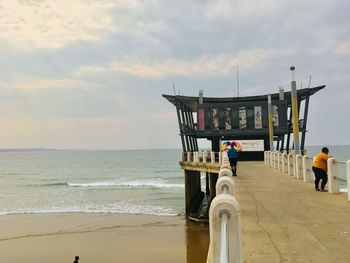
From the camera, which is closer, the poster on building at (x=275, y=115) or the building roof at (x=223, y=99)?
the poster on building at (x=275, y=115)

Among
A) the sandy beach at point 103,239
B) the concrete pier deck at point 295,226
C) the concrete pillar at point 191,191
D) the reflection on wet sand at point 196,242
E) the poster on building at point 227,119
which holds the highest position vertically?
the poster on building at point 227,119

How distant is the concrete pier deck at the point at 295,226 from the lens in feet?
15.8

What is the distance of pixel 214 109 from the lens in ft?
127

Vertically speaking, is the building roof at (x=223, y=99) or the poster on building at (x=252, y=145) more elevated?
the building roof at (x=223, y=99)

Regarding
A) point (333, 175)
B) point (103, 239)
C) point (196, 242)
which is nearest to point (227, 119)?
point (196, 242)

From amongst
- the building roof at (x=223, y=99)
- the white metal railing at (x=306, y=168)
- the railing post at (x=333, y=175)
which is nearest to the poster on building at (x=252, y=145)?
the building roof at (x=223, y=99)

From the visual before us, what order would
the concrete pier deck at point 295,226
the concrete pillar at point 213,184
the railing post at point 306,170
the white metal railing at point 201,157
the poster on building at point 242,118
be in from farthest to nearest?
the poster on building at point 242,118 → the concrete pillar at point 213,184 → the white metal railing at point 201,157 → the railing post at point 306,170 → the concrete pier deck at point 295,226

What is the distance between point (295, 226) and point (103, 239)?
56.9 ft

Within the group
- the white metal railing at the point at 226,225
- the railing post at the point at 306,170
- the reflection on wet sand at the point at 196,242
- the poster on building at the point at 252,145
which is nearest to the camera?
the white metal railing at the point at 226,225

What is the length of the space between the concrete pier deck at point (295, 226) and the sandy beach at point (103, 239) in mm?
8836

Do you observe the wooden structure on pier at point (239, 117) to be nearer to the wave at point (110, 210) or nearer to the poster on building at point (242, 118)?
the poster on building at point (242, 118)

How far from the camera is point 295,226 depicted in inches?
258

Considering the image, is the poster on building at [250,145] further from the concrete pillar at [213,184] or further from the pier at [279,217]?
the concrete pillar at [213,184]

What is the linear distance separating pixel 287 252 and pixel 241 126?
3416 cm
